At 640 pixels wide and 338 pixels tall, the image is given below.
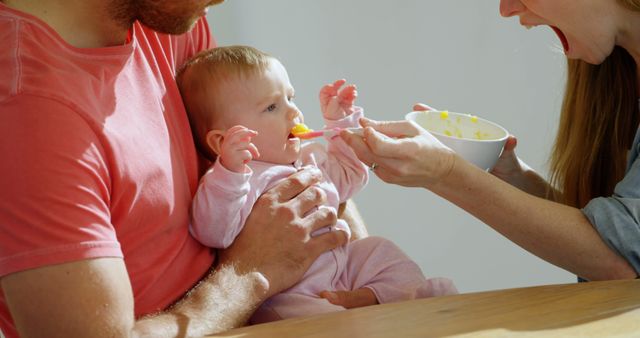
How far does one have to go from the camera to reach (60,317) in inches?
44.5

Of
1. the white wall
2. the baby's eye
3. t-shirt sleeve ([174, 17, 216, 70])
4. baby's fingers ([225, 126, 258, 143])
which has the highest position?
t-shirt sleeve ([174, 17, 216, 70])

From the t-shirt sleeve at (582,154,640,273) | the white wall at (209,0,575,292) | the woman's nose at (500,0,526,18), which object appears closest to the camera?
the t-shirt sleeve at (582,154,640,273)

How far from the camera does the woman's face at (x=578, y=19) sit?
5.49 ft

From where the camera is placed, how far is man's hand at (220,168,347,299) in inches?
58.3

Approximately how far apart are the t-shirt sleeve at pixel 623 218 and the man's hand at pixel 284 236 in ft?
1.48

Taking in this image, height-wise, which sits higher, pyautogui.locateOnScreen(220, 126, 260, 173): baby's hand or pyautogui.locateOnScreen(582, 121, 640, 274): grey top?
pyautogui.locateOnScreen(220, 126, 260, 173): baby's hand

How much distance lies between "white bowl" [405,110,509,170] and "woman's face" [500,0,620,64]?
229 mm

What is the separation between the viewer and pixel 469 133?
175 cm

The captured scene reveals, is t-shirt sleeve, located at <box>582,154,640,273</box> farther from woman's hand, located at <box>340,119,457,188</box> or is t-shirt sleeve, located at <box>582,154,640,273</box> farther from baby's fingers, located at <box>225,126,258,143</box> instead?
baby's fingers, located at <box>225,126,258,143</box>

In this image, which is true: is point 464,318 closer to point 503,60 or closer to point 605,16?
point 605,16

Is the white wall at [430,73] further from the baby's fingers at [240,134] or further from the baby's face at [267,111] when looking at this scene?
the baby's fingers at [240,134]

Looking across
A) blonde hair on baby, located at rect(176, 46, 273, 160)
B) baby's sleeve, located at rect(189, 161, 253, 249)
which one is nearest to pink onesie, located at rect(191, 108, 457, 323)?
baby's sleeve, located at rect(189, 161, 253, 249)

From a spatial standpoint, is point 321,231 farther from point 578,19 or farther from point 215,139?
point 578,19

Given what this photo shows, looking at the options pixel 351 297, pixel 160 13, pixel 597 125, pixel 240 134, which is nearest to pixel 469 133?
pixel 597 125
